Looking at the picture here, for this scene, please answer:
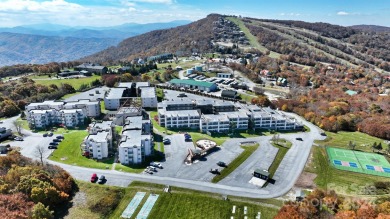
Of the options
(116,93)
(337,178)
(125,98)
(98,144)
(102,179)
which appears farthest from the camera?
(116,93)

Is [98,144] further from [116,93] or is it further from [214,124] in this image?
[116,93]

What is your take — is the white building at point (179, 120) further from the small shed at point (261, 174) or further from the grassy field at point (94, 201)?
the grassy field at point (94, 201)

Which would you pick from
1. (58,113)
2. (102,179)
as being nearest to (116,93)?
(58,113)

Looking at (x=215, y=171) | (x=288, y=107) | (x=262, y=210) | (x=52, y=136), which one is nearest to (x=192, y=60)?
(x=288, y=107)

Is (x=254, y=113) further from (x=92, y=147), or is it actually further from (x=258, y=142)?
(x=92, y=147)

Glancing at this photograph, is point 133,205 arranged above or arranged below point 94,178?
below
